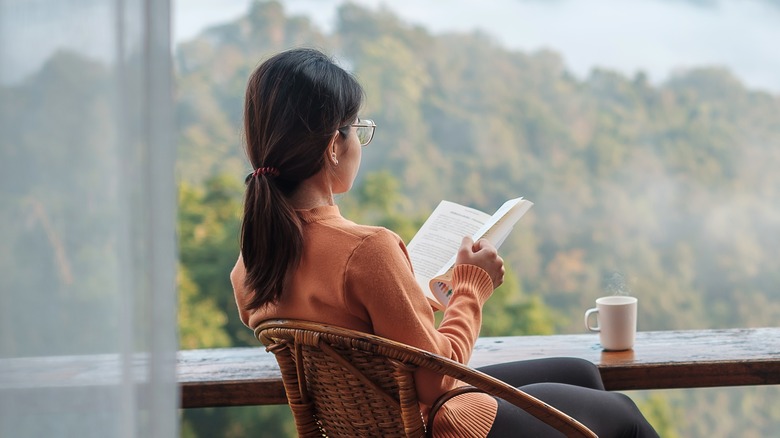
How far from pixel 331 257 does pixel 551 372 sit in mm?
557

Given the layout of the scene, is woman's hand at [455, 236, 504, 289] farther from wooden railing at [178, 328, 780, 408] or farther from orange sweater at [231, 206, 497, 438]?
wooden railing at [178, 328, 780, 408]

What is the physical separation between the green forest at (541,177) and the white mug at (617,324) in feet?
25.1

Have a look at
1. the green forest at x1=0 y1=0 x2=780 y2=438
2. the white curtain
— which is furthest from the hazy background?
the white curtain

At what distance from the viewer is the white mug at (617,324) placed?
170cm

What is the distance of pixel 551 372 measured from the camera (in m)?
1.53

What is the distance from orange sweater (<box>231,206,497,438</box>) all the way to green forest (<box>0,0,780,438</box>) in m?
8.05

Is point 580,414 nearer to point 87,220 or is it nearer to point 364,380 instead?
point 364,380

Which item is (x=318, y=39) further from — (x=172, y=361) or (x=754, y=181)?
(x=172, y=361)

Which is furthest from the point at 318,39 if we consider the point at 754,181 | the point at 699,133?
the point at 754,181

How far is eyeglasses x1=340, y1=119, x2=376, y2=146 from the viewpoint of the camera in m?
1.29

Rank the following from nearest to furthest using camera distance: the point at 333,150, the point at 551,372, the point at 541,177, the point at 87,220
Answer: the point at 87,220 → the point at 333,150 → the point at 551,372 → the point at 541,177

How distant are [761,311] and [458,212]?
962 centimetres

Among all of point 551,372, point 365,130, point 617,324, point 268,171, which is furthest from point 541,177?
point 268,171

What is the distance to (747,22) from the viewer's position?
421 inches
